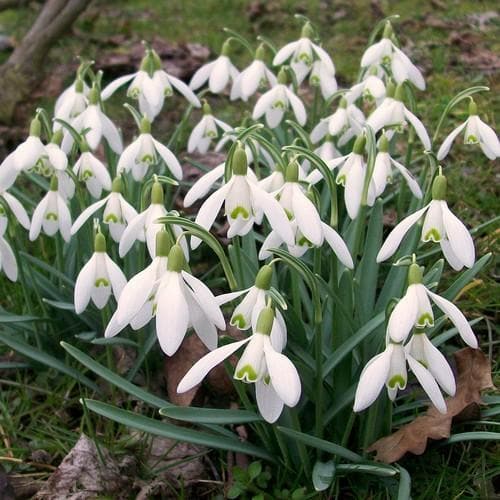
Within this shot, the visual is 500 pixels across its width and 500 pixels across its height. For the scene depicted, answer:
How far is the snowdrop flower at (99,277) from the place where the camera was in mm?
1712

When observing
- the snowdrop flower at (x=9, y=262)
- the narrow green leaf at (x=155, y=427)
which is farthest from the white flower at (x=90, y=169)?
the narrow green leaf at (x=155, y=427)

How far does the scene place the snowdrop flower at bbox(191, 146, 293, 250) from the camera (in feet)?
4.83

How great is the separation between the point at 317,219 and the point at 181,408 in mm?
489

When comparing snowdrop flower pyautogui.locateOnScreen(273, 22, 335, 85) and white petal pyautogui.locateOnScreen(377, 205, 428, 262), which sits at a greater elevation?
snowdrop flower pyautogui.locateOnScreen(273, 22, 335, 85)

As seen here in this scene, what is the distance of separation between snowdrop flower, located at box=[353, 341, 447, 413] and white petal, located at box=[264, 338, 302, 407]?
0.13 metres

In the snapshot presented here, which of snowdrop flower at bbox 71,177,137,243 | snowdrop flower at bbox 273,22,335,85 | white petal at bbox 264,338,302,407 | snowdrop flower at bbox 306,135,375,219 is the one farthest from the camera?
snowdrop flower at bbox 273,22,335,85

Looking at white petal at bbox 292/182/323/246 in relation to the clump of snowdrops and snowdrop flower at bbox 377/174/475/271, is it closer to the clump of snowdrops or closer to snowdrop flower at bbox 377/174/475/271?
the clump of snowdrops

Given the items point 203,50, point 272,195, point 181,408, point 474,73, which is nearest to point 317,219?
point 272,195

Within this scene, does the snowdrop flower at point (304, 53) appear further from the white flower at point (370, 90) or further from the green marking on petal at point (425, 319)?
the green marking on petal at point (425, 319)

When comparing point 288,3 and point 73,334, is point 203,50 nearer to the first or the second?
point 288,3

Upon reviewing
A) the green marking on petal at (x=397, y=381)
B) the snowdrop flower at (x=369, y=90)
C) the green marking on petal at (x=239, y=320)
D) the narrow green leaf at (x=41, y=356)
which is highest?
the snowdrop flower at (x=369, y=90)

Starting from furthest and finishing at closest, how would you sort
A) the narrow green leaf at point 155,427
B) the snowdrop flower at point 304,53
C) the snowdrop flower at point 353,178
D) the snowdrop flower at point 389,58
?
the snowdrop flower at point 304,53, the snowdrop flower at point 389,58, the snowdrop flower at point 353,178, the narrow green leaf at point 155,427

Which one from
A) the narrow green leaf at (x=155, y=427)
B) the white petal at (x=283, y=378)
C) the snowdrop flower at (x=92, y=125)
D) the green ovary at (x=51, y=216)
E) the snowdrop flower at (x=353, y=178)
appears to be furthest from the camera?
the snowdrop flower at (x=92, y=125)

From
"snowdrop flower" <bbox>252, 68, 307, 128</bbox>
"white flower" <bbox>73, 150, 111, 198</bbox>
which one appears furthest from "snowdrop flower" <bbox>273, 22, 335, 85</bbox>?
"white flower" <bbox>73, 150, 111, 198</bbox>
